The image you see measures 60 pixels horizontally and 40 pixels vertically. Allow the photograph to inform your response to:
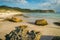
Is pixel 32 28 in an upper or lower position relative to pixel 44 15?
lower

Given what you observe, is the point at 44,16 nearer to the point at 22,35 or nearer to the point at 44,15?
the point at 44,15

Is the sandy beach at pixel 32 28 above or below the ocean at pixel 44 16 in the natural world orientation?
below

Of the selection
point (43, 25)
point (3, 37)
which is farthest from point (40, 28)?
point (3, 37)

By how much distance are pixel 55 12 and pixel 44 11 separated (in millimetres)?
187

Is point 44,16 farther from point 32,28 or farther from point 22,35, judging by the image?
point 22,35

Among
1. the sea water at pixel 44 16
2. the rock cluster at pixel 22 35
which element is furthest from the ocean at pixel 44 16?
the rock cluster at pixel 22 35

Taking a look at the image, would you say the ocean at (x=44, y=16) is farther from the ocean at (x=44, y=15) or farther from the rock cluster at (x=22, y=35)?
the rock cluster at (x=22, y=35)

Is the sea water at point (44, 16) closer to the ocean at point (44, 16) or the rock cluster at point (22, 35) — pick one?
the ocean at point (44, 16)

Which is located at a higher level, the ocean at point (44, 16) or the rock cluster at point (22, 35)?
the ocean at point (44, 16)

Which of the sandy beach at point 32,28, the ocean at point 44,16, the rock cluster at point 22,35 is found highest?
the ocean at point 44,16

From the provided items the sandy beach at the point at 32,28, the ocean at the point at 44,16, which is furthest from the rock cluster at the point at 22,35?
the ocean at the point at 44,16

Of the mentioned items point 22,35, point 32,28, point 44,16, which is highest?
point 44,16

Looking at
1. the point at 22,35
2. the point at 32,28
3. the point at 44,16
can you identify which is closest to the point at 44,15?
the point at 44,16

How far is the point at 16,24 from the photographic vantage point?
2.62 m
